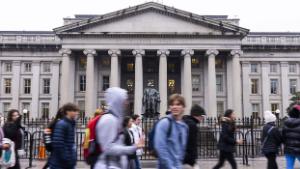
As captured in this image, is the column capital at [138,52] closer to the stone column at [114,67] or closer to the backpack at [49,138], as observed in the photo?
the stone column at [114,67]

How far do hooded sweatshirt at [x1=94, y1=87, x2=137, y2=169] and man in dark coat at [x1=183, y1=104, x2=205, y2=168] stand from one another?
105 inches

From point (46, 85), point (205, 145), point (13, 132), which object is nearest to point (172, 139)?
point (13, 132)

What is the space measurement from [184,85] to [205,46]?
6282mm

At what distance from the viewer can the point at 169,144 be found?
612 centimetres

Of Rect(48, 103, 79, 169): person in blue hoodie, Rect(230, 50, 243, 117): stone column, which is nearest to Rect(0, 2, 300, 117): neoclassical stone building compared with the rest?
Rect(230, 50, 243, 117): stone column

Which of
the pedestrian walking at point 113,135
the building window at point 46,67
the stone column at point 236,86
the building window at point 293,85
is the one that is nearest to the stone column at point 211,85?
the stone column at point 236,86

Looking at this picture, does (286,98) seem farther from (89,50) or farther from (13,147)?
(13,147)

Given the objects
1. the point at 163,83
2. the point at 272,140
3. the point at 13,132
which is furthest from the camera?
the point at 163,83

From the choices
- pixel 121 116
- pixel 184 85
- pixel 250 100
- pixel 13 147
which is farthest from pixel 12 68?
pixel 121 116

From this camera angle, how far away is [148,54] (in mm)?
55219

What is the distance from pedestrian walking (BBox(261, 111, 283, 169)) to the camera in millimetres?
10867

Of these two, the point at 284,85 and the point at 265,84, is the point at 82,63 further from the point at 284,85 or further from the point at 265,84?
the point at 284,85

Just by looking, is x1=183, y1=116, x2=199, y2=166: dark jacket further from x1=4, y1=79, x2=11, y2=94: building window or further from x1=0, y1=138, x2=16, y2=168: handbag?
x1=4, y1=79, x2=11, y2=94: building window

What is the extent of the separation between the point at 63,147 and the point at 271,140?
639cm
